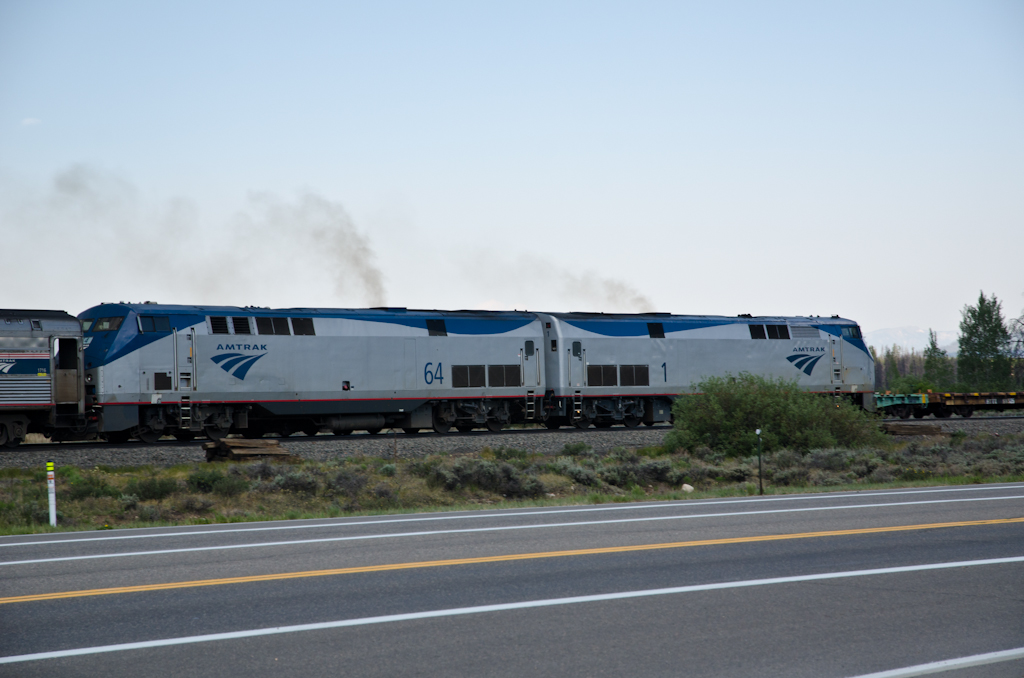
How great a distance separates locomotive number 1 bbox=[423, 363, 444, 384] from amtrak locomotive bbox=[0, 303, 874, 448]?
5 cm

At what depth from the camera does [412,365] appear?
30031 millimetres

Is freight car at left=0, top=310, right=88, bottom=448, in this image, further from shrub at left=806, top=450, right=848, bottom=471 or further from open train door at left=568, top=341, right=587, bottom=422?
shrub at left=806, top=450, right=848, bottom=471

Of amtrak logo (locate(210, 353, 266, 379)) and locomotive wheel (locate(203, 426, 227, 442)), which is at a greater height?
amtrak logo (locate(210, 353, 266, 379))

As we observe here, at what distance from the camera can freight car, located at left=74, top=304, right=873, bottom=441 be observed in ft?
85.9

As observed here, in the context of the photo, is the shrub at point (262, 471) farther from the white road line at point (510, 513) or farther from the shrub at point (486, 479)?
the white road line at point (510, 513)

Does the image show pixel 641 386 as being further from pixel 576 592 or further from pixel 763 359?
pixel 576 592

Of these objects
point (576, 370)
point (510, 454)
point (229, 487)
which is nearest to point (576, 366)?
point (576, 370)

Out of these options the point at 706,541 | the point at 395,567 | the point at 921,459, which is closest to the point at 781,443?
the point at 921,459

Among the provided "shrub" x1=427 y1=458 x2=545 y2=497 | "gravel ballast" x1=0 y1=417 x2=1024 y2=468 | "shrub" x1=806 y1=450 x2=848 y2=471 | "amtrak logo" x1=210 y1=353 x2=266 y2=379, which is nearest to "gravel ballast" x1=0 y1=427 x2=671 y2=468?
"gravel ballast" x1=0 y1=417 x2=1024 y2=468

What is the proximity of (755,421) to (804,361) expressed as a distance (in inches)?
376

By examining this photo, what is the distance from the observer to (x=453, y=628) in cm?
697

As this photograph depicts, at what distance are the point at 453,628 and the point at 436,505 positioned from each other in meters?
12.6

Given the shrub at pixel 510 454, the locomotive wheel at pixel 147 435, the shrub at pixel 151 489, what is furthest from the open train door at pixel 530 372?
the shrub at pixel 151 489

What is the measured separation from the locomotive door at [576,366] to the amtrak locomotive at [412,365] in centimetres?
4
